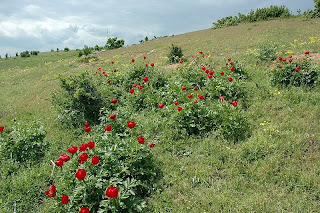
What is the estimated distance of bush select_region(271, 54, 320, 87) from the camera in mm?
5980

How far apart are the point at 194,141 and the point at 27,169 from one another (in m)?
3.21

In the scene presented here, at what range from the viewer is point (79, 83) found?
6.17 meters

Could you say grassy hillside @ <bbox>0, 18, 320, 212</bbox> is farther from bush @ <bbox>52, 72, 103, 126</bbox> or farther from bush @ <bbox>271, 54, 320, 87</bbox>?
bush @ <bbox>52, 72, 103, 126</bbox>

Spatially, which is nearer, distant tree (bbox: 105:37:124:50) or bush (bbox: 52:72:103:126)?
bush (bbox: 52:72:103:126)

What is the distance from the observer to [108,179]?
321 cm

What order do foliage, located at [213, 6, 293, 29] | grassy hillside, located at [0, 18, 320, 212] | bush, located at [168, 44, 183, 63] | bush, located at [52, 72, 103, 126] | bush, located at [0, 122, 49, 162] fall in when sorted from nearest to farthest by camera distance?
grassy hillside, located at [0, 18, 320, 212]
bush, located at [0, 122, 49, 162]
bush, located at [52, 72, 103, 126]
bush, located at [168, 44, 183, 63]
foliage, located at [213, 6, 293, 29]

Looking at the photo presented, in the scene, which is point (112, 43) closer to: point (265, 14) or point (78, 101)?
point (265, 14)

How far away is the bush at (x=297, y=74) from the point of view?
5.98 metres

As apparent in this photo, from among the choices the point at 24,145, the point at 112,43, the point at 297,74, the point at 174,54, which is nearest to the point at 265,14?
the point at 112,43

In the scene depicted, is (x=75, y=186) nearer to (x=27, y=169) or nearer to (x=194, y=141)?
(x=27, y=169)

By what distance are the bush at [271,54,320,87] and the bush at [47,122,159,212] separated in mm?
4617

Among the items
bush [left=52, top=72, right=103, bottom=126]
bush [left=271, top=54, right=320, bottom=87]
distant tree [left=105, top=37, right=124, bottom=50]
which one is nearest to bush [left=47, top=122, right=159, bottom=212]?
bush [left=52, top=72, right=103, bottom=126]

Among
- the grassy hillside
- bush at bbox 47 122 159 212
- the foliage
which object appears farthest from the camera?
the foliage

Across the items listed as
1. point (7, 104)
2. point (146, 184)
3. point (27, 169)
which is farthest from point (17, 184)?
point (7, 104)
